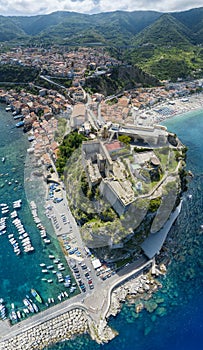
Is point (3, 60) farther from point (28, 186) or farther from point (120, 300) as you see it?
point (120, 300)

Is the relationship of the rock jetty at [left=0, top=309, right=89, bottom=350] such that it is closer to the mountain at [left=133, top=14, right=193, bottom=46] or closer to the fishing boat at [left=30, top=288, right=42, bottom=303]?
the fishing boat at [left=30, top=288, right=42, bottom=303]

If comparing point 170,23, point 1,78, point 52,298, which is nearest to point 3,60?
point 1,78

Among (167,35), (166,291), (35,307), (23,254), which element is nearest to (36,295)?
(35,307)

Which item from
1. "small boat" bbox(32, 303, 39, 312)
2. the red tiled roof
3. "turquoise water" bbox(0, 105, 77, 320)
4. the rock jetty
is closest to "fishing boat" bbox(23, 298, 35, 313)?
"small boat" bbox(32, 303, 39, 312)

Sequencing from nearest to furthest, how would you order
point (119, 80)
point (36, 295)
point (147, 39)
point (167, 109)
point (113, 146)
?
point (36, 295) → point (113, 146) → point (167, 109) → point (119, 80) → point (147, 39)

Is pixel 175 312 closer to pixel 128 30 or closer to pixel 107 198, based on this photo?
pixel 107 198

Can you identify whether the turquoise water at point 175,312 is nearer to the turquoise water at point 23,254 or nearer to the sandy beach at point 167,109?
the turquoise water at point 23,254
